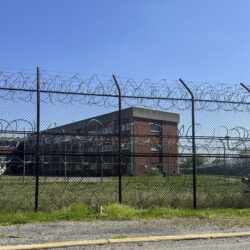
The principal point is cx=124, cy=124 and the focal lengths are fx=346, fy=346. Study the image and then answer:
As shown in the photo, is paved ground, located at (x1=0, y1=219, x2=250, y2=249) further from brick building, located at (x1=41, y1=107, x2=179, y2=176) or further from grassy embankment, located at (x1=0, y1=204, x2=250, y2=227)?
brick building, located at (x1=41, y1=107, x2=179, y2=176)

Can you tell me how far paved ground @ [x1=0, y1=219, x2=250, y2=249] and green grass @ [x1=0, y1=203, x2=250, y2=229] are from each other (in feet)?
1.08

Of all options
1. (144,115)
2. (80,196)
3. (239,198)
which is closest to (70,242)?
(80,196)

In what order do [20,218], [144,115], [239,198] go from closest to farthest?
[20,218], [239,198], [144,115]

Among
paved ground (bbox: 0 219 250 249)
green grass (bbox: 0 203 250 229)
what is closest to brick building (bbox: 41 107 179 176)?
green grass (bbox: 0 203 250 229)

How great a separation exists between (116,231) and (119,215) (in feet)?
4.23

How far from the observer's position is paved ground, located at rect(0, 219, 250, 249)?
624cm

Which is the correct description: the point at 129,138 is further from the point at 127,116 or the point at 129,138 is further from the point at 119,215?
the point at 119,215

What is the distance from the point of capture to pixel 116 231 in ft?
23.1

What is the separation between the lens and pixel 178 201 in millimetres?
9766

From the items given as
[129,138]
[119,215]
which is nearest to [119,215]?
[119,215]

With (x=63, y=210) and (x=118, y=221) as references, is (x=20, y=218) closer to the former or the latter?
(x=63, y=210)

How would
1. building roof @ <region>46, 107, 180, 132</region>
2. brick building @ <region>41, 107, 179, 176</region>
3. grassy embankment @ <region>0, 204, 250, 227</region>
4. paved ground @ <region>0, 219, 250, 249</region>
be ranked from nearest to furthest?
paved ground @ <region>0, 219, 250, 249</region> < grassy embankment @ <region>0, 204, 250, 227</region> < building roof @ <region>46, 107, 180, 132</region> < brick building @ <region>41, 107, 179, 176</region>

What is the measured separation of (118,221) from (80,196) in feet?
8.77

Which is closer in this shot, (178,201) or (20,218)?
(20,218)
